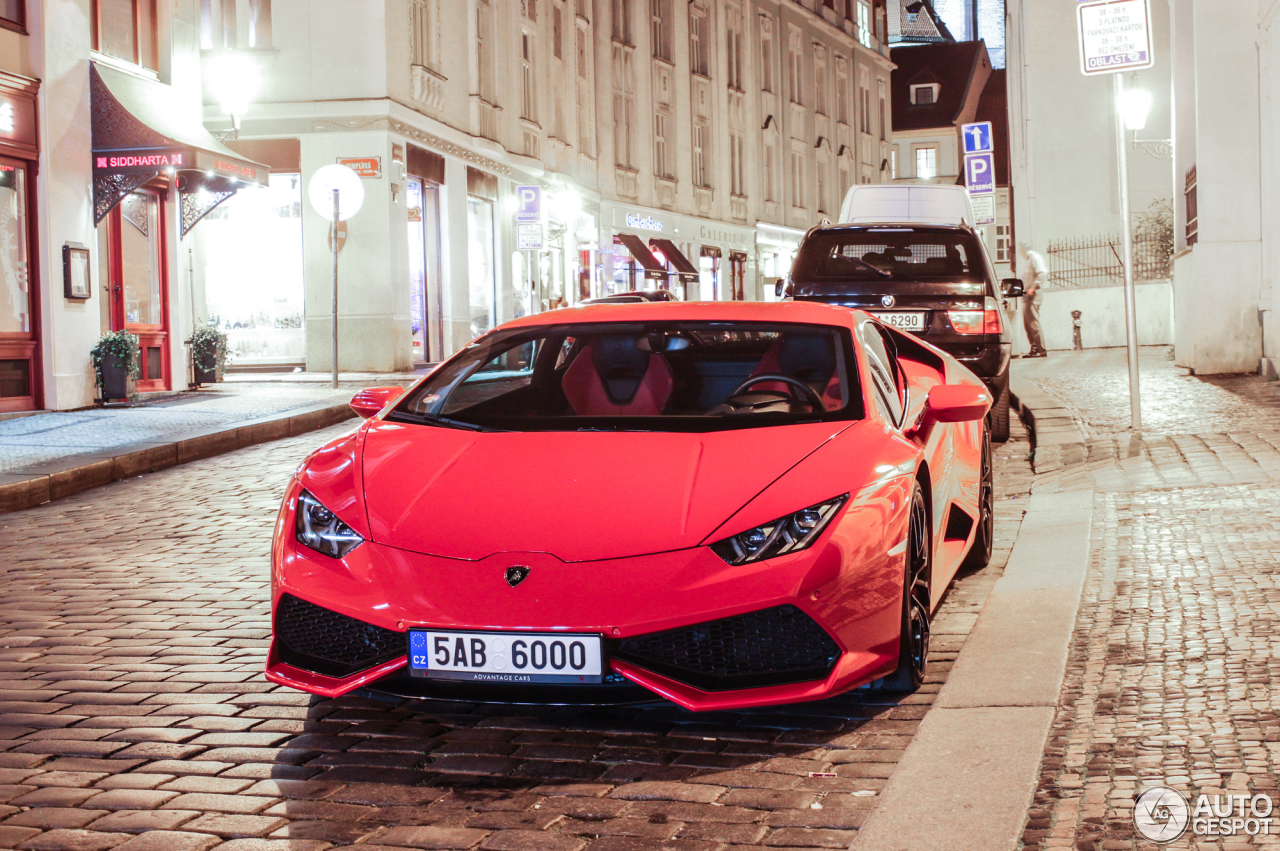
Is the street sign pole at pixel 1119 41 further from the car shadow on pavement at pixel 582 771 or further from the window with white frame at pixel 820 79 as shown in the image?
the window with white frame at pixel 820 79

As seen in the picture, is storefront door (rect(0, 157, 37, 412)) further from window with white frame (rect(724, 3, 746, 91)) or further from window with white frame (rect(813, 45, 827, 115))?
window with white frame (rect(813, 45, 827, 115))

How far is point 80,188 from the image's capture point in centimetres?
1722

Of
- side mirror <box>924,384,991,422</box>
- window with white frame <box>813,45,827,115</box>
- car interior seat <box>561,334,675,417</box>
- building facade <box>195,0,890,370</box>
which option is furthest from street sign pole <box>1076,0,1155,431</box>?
window with white frame <box>813,45,827,115</box>

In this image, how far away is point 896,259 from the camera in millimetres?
12086

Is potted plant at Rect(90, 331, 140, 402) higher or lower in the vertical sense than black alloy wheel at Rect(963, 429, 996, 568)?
higher

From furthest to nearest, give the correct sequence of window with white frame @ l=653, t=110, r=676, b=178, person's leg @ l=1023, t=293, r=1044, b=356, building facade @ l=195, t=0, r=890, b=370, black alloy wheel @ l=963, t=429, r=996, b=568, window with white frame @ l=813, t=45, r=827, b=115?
window with white frame @ l=813, t=45, r=827, b=115 → window with white frame @ l=653, t=110, r=676, b=178 → building facade @ l=195, t=0, r=890, b=370 → person's leg @ l=1023, t=293, r=1044, b=356 → black alloy wheel @ l=963, t=429, r=996, b=568

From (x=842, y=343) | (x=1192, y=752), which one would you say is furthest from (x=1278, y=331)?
(x=1192, y=752)

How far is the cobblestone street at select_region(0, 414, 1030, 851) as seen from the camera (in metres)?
3.30

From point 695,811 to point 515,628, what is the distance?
0.66 m

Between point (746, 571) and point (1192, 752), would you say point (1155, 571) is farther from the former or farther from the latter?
point (746, 571)

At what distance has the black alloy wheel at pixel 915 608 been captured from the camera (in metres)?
4.22

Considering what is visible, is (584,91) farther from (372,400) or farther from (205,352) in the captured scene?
(372,400)

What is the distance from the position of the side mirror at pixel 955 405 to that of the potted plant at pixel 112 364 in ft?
45.9

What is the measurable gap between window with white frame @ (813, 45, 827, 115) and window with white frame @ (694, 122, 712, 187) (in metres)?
11.0
